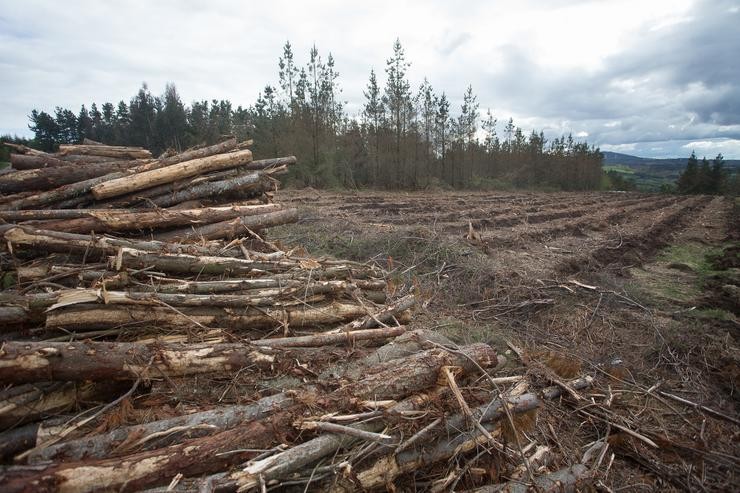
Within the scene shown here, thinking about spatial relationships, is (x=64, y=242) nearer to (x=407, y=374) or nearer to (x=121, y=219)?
(x=121, y=219)

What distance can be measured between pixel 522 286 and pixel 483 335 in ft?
8.05

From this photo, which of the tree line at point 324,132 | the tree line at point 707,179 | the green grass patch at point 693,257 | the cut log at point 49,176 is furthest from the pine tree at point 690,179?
the cut log at point 49,176

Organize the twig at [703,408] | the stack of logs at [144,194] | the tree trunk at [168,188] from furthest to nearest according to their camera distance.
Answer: the tree trunk at [168,188], the stack of logs at [144,194], the twig at [703,408]

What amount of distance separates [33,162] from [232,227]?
319 centimetres

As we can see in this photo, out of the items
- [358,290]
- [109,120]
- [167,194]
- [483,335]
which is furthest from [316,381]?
[109,120]

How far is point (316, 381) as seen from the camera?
9.53 feet

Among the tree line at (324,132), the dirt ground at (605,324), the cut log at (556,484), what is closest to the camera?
the cut log at (556,484)

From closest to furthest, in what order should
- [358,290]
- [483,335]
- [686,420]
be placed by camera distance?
[686,420] < [358,290] < [483,335]

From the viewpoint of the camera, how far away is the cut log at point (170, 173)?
15.5 feet

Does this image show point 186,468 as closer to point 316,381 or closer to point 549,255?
point 316,381

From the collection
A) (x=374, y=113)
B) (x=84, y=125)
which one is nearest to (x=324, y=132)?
(x=374, y=113)

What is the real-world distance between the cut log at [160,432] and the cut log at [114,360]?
44cm

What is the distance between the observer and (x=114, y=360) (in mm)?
2658

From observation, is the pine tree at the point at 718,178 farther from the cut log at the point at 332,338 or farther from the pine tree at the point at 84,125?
the pine tree at the point at 84,125
